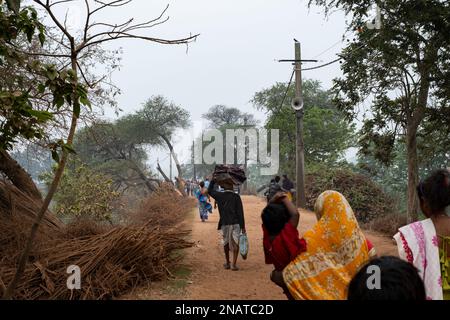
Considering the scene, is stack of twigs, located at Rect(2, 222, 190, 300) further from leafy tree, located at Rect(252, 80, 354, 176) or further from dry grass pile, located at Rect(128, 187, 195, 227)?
leafy tree, located at Rect(252, 80, 354, 176)

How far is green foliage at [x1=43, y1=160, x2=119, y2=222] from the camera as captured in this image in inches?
568

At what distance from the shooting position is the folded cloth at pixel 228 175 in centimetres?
794

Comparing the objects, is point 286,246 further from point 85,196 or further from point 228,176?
point 85,196

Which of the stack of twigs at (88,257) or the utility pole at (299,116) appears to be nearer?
the stack of twigs at (88,257)

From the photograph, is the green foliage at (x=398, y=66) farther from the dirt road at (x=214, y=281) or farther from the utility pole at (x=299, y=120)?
the utility pole at (x=299, y=120)

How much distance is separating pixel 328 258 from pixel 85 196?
48.4 feet

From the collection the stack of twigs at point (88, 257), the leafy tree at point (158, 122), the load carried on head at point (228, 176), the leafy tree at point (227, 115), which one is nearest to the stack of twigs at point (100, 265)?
the stack of twigs at point (88, 257)

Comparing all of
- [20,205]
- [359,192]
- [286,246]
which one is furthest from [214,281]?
[359,192]

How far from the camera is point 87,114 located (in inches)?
357

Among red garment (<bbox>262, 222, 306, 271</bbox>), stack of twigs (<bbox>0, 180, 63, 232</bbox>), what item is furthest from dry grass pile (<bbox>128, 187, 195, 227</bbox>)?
red garment (<bbox>262, 222, 306, 271</bbox>)

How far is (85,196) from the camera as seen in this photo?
16.9 metres

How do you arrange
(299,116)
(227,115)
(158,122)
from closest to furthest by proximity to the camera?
(299,116), (158,122), (227,115)

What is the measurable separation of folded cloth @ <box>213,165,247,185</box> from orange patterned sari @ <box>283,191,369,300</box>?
4353 mm
